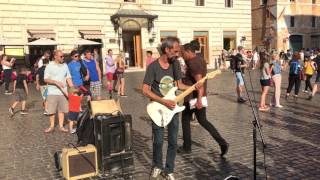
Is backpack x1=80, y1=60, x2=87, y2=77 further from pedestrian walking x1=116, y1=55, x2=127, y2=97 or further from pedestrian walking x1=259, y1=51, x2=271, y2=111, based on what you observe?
pedestrian walking x1=116, y1=55, x2=127, y2=97

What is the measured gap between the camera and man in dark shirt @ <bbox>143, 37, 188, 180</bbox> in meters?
5.75

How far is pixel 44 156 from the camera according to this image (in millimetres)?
7582

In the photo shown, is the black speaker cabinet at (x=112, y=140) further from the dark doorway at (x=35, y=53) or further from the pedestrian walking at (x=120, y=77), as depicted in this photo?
the dark doorway at (x=35, y=53)

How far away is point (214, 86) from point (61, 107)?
440 inches

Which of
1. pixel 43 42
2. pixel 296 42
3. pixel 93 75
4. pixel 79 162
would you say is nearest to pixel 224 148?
pixel 79 162

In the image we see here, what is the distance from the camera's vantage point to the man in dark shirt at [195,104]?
7133 mm

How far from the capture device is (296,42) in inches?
2141

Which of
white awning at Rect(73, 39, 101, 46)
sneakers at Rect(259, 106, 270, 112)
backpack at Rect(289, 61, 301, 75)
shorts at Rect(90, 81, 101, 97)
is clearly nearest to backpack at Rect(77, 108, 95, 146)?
shorts at Rect(90, 81, 101, 97)

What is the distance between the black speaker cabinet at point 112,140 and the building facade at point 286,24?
152 ft

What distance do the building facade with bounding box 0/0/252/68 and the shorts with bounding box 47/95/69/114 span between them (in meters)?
17.4

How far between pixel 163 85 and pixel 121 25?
2555cm

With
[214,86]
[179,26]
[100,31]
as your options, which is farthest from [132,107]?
[179,26]

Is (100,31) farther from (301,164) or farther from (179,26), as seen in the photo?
(301,164)

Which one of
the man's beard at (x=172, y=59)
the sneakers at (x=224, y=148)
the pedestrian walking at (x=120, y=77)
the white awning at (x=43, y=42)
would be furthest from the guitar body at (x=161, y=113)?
the white awning at (x=43, y=42)
